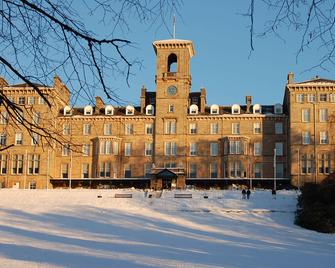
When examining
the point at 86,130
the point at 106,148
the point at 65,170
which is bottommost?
the point at 65,170

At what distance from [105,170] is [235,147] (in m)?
18.1

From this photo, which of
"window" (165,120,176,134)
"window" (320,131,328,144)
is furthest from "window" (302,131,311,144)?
"window" (165,120,176,134)

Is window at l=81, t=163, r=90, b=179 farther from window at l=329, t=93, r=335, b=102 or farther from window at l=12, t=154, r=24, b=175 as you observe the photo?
window at l=329, t=93, r=335, b=102

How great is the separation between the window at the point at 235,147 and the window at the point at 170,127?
816 cm

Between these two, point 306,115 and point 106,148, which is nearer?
point 306,115

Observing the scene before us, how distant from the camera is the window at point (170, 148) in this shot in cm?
7881

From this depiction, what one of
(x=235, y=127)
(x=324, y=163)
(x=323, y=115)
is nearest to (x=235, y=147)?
(x=235, y=127)

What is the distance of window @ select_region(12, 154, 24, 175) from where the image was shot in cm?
7775

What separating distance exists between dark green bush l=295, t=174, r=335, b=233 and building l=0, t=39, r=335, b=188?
25.6 metres

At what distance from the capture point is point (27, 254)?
937 inches

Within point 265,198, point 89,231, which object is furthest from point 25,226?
point 265,198

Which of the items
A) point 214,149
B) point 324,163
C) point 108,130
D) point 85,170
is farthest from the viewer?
point 108,130

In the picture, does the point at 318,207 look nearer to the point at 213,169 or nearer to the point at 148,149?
the point at 213,169

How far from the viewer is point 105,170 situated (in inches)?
3093
